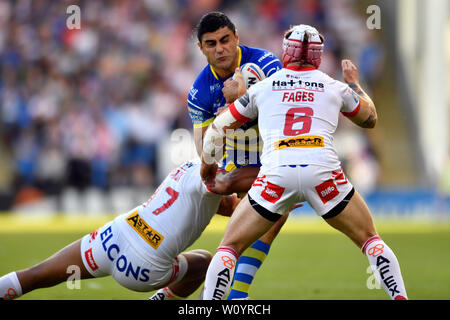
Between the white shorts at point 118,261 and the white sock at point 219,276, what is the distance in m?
0.68

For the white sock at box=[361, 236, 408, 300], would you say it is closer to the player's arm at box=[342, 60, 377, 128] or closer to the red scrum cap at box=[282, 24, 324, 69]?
the player's arm at box=[342, 60, 377, 128]

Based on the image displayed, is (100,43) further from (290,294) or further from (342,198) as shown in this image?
(342,198)

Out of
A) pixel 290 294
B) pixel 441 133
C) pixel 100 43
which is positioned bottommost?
pixel 290 294

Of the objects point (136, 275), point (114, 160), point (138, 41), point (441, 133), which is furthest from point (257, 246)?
point (138, 41)

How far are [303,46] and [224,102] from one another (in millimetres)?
1440

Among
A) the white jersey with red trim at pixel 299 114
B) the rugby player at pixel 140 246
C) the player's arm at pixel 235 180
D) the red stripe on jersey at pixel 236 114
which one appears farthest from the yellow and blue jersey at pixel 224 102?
the white jersey with red trim at pixel 299 114

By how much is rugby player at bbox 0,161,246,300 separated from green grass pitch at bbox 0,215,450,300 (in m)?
1.69

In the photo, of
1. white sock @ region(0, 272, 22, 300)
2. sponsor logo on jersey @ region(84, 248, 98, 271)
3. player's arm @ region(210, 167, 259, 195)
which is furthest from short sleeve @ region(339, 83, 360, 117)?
white sock @ region(0, 272, 22, 300)

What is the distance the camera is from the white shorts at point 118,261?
580 centimetres

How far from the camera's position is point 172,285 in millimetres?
6637

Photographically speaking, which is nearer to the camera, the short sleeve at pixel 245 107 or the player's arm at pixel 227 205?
the short sleeve at pixel 245 107

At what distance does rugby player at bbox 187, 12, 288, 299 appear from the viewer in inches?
256

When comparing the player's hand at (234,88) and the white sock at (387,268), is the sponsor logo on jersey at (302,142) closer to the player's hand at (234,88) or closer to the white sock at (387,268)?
the player's hand at (234,88)

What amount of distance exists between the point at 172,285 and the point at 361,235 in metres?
1.97
